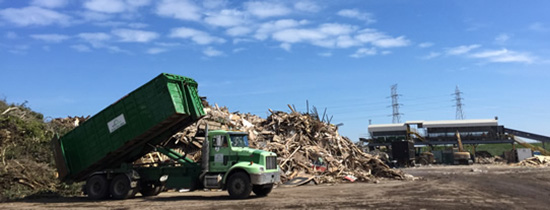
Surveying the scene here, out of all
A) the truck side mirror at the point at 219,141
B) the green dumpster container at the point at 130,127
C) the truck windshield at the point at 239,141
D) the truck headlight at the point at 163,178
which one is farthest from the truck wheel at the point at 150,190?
the truck windshield at the point at 239,141

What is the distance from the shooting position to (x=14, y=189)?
15117mm

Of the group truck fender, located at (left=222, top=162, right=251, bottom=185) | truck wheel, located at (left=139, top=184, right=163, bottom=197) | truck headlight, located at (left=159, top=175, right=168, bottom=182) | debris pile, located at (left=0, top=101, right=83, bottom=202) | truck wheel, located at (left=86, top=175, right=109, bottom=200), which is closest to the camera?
truck fender, located at (left=222, top=162, right=251, bottom=185)

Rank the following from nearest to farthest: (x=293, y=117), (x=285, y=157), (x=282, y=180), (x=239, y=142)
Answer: (x=239, y=142)
(x=282, y=180)
(x=285, y=157)
(x=293, y=117)

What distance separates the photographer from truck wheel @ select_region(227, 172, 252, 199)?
12.7 meters

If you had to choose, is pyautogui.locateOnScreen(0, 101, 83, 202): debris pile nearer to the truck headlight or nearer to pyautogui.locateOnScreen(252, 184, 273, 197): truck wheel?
the truck headlight

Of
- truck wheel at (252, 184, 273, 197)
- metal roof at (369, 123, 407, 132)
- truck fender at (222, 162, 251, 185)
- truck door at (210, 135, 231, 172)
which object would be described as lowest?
truck wheel at (252, 184, 273, 197)

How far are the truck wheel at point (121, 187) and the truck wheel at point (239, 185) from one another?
3.86 meters

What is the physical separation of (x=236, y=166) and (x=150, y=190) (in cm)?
467

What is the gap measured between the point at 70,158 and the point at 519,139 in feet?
212

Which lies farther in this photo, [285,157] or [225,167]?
[285,157]

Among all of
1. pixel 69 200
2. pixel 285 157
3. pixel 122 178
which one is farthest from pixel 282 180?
pixel 69 200

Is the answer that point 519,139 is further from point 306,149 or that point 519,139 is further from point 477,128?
point 306,149

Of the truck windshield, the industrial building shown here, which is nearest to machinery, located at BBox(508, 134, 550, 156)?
the industrial building

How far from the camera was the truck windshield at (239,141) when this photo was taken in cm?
1361
